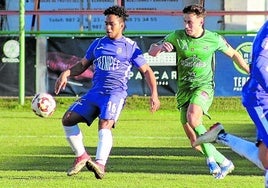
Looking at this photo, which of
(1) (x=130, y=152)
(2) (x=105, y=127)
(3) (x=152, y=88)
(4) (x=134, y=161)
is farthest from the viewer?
(1) (x=130, y=152)

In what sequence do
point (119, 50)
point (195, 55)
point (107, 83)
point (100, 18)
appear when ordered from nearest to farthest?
point (107, 83), point (119, 50), point (195, 55), point (100, 18)

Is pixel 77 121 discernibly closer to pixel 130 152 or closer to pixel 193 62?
pixel 193 62

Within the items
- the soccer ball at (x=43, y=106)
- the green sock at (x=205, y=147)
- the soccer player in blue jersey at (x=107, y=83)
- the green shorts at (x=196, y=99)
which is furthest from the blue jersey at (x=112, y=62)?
the soccer ball at (x=43, y=106)

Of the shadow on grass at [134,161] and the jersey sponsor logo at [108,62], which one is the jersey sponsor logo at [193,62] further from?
the shadow on grass at [134,161]

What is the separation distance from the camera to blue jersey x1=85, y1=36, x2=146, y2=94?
495 inches

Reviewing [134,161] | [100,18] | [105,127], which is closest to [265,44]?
[105,127]

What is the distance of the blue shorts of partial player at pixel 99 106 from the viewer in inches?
488

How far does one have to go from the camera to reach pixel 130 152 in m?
16.2

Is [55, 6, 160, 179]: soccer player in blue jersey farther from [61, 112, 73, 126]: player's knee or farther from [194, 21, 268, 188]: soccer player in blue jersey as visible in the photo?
[194, 21, 268, 188]: soccer player in blue jersey

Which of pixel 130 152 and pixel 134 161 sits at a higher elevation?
pixel 134 161

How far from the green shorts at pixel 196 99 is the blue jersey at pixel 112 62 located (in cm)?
78

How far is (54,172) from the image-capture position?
1301 cm

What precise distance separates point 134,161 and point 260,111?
5201 mm

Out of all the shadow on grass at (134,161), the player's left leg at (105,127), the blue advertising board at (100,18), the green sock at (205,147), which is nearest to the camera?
the player's left leg at (105,127)
